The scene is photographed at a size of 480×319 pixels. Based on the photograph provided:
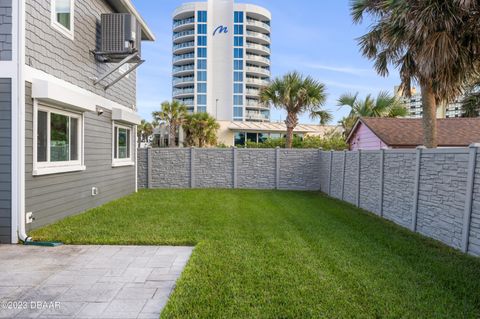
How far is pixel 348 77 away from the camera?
1145 inches

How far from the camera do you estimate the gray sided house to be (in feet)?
18.5

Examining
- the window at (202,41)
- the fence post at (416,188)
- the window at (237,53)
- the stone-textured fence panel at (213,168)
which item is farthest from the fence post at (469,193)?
the window at (202,41)

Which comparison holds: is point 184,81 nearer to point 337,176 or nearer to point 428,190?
point 337,176

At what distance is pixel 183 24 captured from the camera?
188ft

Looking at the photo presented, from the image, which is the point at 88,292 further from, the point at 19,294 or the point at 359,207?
the point at 359,207

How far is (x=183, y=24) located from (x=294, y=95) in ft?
154

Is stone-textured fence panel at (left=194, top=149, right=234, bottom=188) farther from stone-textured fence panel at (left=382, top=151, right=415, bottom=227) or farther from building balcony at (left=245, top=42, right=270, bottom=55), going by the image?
building balcony at (left=245, top=42, right=270, bottom=55)

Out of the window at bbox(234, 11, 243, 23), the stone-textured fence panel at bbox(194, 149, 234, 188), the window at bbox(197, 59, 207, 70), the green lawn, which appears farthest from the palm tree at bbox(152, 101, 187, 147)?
the window at bbox(234, 11, 243, 23)

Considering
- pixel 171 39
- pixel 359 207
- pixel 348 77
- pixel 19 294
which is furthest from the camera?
pixel 171 39

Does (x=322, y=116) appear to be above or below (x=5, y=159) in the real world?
above

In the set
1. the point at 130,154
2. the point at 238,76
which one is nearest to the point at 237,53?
the point at 238,76

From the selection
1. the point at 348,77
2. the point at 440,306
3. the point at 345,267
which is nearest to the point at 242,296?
the point at 345,267

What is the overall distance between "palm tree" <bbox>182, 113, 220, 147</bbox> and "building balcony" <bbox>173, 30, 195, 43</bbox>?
106 feet

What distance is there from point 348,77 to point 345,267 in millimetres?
27014
